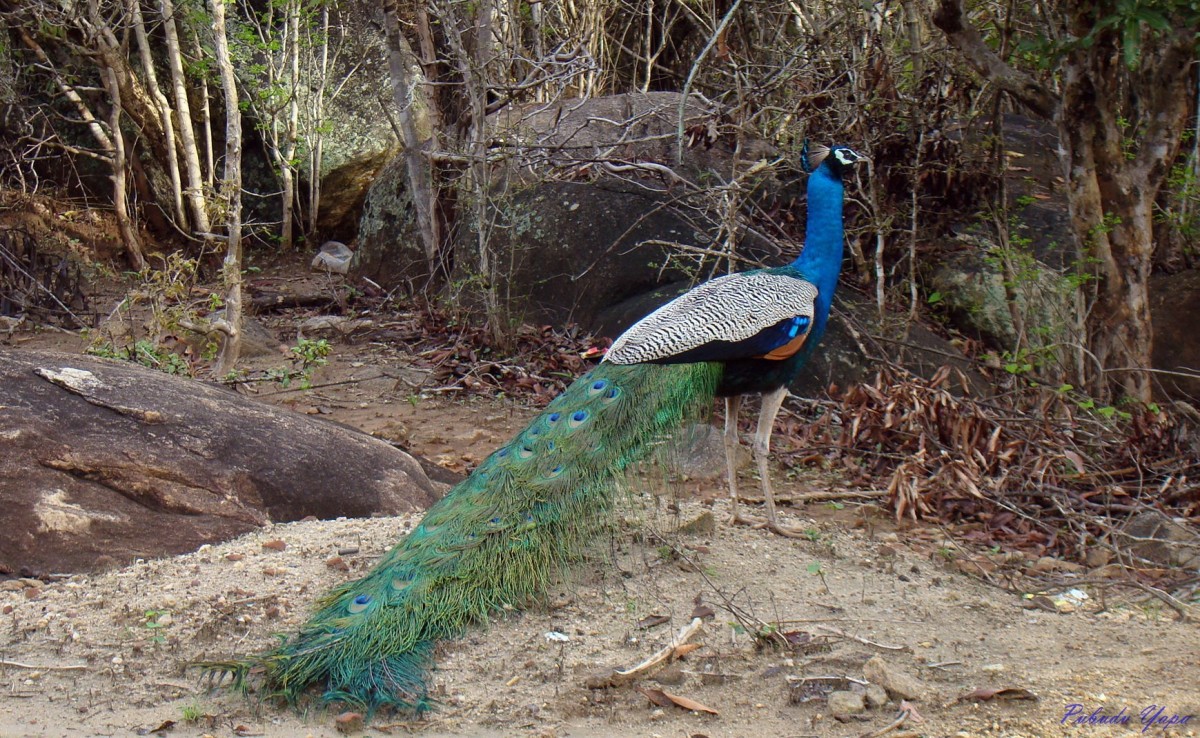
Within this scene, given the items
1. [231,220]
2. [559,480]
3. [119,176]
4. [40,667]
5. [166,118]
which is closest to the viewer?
[40,667]

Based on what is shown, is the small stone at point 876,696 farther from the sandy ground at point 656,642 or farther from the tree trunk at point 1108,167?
the tree trunk at point 1108,167

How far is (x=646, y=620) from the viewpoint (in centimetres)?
386

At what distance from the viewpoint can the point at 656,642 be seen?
12.1 ft

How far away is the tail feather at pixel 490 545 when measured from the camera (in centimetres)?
316

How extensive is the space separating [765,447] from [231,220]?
3.66 m

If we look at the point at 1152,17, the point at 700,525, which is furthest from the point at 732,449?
the point at 1152,17

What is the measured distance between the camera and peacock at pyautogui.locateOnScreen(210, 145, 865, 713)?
320cm

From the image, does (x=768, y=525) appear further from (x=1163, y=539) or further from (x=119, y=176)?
(x=119, y=176)

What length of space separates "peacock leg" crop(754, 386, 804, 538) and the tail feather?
416mm

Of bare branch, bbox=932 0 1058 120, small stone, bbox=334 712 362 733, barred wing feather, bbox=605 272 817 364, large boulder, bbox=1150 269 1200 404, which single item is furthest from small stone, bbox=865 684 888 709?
large boulder, bbox=1150 269 1200 404

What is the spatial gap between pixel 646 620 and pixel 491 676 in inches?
25.6

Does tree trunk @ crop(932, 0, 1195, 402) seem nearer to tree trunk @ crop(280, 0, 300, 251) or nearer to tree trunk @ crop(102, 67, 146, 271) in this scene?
tree trunk @ crop(280, 0, 300, 251)

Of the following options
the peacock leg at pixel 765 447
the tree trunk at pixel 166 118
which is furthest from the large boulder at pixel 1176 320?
the tree trunk at pixel 166 118

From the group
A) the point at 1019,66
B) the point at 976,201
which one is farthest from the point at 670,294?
the point at 1019,66
